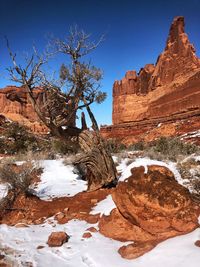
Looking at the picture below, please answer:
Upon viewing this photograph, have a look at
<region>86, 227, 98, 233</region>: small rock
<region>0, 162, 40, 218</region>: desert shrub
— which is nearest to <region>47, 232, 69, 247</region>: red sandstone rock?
<region>86, 227, 98, 233</region>: small rock

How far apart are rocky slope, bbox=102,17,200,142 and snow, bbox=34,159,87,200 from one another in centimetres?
2515

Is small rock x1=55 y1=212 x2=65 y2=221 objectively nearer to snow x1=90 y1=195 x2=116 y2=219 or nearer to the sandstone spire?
snow x1=90 y1=195 x2=116 y2=219

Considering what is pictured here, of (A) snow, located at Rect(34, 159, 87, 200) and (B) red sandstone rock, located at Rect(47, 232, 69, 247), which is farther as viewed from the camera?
(A) snow, located at Rect(34, 159, 87, 200)

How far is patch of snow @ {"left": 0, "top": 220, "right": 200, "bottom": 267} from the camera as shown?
3.14 m

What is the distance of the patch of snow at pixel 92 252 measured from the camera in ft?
10.3

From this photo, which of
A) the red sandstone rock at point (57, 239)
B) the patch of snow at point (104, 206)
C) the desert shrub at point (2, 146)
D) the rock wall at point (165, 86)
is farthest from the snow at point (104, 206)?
the rock wall at point (165, 86)

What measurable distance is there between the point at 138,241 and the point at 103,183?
422 cm

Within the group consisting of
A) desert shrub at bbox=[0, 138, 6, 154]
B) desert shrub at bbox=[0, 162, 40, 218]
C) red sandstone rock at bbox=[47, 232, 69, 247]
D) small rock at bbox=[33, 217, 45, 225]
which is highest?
desert shrub at bbox=[0, 138, 6, 154]

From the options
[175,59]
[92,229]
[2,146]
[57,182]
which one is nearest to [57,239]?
[92,229]

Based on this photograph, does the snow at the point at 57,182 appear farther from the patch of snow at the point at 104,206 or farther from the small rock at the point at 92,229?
the small rock at the point at 92,229

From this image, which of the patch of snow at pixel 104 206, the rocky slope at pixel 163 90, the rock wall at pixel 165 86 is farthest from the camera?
the rock wall at pixel 165 86

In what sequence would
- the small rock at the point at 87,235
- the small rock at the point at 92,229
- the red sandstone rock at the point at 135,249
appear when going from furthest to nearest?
1. the small rock at the point at 92,229
2. the small rock at the point at 87,235
3. the red sandstone rock at the point at 135,249

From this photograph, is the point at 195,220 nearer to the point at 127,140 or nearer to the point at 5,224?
the point at 5,224

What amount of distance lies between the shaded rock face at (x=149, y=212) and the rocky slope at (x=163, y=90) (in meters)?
30.5
